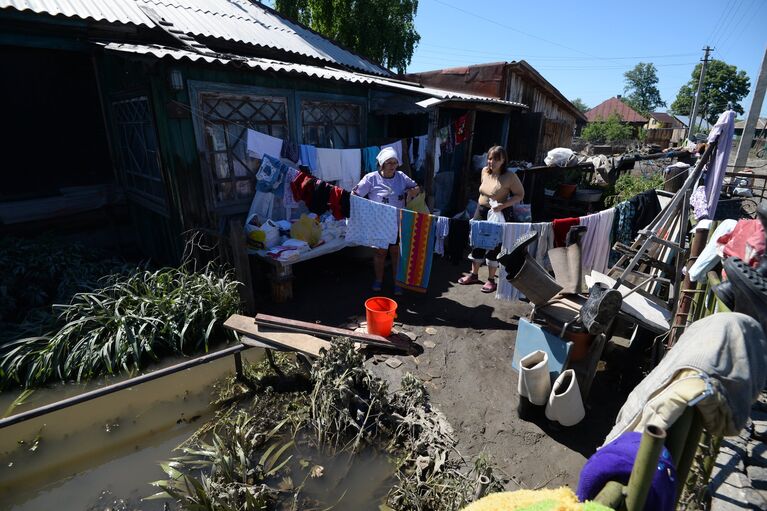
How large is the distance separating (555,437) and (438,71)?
10882mm

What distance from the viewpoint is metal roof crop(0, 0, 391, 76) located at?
4949 millimetres

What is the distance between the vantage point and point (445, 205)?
9.05 meters

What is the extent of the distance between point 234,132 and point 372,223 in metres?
2.48

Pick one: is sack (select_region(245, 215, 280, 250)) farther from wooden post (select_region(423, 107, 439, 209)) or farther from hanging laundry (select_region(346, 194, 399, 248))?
wooden post (select_region(423, 107, 439, 209))

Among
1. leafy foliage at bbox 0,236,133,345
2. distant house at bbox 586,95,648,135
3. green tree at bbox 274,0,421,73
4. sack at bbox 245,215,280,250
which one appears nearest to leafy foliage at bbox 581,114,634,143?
distant house at bbox 586,95,648,135

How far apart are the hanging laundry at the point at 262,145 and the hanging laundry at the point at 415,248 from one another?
2253 mm

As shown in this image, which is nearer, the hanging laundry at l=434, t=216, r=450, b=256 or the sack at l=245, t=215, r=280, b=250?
the hanging laundry at l=434, t=216, r=450, b=256

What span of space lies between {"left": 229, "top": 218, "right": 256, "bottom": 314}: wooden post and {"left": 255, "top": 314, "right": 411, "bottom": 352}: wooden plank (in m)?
0.80

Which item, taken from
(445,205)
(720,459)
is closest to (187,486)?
(720,459)

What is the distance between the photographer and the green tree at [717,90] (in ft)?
156

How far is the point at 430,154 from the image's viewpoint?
23.7 ft

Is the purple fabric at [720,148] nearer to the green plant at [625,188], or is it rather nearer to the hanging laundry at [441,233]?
the hanging laundry at [441,233]

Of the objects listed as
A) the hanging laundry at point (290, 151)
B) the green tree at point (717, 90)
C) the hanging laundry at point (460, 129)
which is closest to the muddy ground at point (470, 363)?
the hanging laundry at point (290, 151)

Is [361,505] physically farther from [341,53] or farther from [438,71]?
[438,71]
